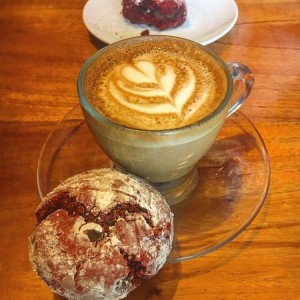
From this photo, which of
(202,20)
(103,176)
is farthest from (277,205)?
(202,20)

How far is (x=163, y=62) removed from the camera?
881mm

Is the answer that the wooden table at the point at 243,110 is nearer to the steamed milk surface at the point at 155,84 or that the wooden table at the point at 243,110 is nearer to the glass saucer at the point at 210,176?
→ the glass saucer at the point at 210,176

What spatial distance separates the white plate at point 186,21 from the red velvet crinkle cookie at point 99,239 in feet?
2.13

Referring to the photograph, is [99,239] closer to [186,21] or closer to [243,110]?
[243,110]

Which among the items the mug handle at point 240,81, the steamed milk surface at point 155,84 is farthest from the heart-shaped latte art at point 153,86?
the mug handle at point 240,81

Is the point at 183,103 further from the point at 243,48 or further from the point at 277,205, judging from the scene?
the point at 243,48

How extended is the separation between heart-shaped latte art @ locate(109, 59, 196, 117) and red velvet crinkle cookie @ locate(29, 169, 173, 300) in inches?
6.7

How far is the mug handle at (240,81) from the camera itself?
90cm

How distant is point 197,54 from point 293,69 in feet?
1.25

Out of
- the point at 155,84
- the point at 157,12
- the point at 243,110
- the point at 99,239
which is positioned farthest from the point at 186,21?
the point at 99,239

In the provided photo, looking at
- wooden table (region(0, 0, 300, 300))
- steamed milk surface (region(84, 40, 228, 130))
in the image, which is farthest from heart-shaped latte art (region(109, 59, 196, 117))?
wooden table (region(0, 0, 300, 300))

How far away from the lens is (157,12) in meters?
1.24

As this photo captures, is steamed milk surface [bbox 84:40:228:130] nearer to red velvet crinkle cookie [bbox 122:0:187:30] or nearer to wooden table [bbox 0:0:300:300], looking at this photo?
wooden table [bbox 0:0:300:300]

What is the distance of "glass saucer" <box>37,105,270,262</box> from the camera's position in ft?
2.60
